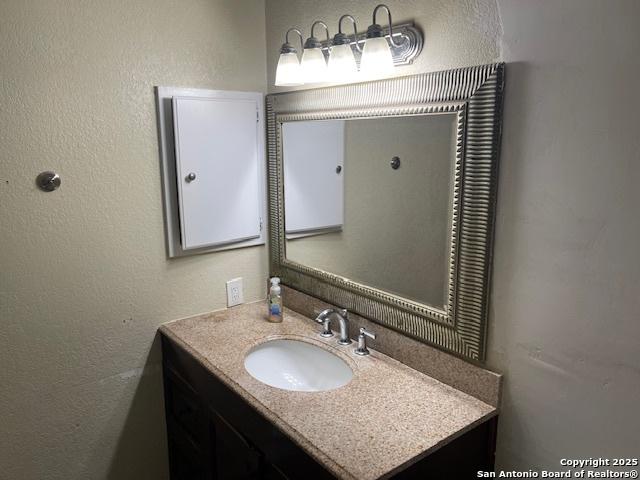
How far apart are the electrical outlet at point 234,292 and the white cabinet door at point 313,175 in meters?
0.30

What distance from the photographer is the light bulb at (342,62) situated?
4.74ft

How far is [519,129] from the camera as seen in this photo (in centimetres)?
116

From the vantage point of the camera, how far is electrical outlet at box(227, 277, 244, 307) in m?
1.97

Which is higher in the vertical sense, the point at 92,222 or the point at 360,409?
the point at 92,222

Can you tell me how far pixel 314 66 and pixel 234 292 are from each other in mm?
939

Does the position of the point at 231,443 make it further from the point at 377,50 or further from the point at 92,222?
the point at 377,50

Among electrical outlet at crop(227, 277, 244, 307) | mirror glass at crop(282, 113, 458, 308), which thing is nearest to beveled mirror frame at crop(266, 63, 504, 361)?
mirror glass at crop(282, 113, 458, 308)

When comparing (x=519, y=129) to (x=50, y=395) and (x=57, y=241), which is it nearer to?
(x=57, y=241)

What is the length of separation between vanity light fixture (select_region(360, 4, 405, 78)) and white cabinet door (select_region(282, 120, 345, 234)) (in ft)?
0.89

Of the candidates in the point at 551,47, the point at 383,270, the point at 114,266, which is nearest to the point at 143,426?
the point at 114,266

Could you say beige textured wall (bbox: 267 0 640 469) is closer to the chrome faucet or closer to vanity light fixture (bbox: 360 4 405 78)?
vanity light fixture (bbox: 360 4 405 78)

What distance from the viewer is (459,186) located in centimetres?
129

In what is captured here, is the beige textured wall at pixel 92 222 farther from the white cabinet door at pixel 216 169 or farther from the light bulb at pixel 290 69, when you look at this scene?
the light bulb at pixel 290 69

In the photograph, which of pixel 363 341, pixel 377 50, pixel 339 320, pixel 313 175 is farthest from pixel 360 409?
pixel 377 50
